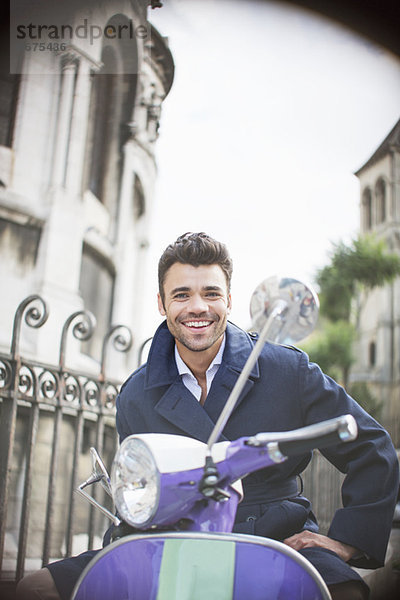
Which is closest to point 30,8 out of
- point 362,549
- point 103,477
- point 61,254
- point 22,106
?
point 22,106

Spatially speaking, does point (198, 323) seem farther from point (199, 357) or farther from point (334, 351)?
point (334, 351)

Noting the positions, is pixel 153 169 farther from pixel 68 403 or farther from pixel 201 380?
pixel 201 380

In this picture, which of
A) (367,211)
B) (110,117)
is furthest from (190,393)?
(367,211)

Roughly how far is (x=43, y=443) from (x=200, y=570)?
3955 mm

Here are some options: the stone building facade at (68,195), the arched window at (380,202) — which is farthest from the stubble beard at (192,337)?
the arched window at (380,202)

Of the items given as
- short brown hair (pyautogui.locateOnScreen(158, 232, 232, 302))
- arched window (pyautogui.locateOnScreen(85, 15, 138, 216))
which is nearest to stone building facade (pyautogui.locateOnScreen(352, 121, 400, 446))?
arched window (pyautogui.locateOnScreen(85, 15, 138, 216))

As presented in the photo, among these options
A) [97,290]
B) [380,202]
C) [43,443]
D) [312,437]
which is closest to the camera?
[312,437]

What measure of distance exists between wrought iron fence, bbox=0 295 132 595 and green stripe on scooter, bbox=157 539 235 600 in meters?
2.12

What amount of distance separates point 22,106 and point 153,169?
2.40m

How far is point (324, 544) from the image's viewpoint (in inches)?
59.3

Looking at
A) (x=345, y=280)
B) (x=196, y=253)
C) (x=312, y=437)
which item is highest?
(x=345, y=280)

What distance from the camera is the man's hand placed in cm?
150

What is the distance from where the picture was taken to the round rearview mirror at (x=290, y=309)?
45.2 inches

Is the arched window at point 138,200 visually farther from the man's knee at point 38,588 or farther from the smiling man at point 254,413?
the man's knee at point 38,588
